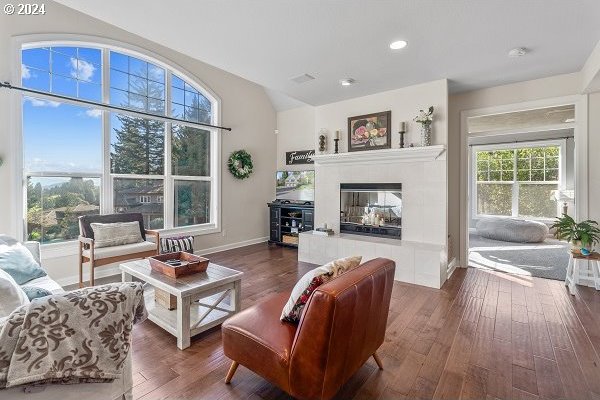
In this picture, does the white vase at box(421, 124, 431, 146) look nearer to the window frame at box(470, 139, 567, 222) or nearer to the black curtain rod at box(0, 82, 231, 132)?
the black curtain rod at box(0, 82, 231, 132)

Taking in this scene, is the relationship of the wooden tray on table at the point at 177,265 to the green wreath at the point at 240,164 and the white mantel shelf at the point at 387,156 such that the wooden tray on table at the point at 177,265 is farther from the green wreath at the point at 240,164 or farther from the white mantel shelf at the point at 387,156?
the green wreath at the point at 240,164

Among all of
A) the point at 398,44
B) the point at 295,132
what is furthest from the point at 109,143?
the point at 398,44

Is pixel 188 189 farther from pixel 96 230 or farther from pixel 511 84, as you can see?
pixel 511 84

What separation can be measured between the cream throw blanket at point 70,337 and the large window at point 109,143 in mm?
3194

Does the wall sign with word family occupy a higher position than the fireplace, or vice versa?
the wall sign with word family

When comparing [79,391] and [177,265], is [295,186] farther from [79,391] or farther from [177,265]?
[79,391]

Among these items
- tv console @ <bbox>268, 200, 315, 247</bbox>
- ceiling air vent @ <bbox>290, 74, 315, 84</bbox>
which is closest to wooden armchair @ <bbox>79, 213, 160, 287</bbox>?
tv console @ <bbox>268, 200, 315, 247</bbox>

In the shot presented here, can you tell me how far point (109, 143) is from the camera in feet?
12.9

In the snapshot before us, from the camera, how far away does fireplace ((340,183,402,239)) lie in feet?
13.8

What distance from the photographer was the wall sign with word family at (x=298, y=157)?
5887 millimetres

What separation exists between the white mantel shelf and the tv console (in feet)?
3.89

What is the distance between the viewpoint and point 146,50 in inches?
166

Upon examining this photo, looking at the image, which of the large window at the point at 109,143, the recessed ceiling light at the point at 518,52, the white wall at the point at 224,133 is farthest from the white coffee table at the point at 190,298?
the recessed ceiling light at the point at 518,52

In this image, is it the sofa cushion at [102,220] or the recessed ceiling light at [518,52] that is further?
the sofa cushion at [102,220]
